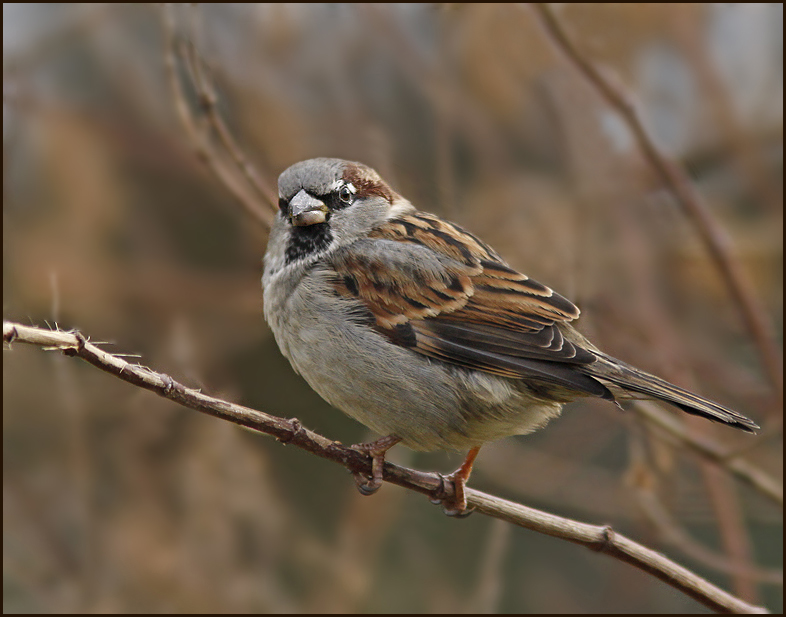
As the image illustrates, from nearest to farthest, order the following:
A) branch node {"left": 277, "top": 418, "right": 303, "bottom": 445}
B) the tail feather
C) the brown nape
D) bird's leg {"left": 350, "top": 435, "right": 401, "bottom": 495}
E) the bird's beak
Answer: branch node {"left": 277, "top": 418, "right": 303, "bottom": 445} < the tail feather < bird's leg {"left": 350, "top": 435, "right": 401, "bottom": 495} < the bird's beak < the brown nape

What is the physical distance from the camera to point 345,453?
266 centimetres

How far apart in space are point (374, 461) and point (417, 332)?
0.50 metres

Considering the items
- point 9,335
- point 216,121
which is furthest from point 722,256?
point 9,335

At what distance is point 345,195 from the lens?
3.35m

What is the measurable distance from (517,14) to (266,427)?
4.23 m

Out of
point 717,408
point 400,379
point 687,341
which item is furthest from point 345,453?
point 687,341

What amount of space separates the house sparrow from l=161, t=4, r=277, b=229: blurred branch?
159 mm

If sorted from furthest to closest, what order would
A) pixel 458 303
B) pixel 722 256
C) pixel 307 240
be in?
pixel 722 256, pixel 307 240, pixel 458 303

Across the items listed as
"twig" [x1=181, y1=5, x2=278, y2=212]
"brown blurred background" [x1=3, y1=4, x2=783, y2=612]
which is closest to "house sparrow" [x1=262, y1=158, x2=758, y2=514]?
"twig" [x1=181, y1=5, x2=278, y2=212]

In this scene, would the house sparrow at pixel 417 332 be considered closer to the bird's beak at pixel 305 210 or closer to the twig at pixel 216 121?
the bird's beak at pixel 305 210

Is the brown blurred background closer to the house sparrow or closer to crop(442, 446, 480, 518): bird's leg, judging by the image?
crop(442, 446, 480, 518): bird's leg

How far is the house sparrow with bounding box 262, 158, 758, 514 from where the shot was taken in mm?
2920

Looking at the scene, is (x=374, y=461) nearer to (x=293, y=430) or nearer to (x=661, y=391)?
(x=293, y=430)

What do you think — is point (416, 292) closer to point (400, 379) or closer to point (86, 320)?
point (400, 379)
